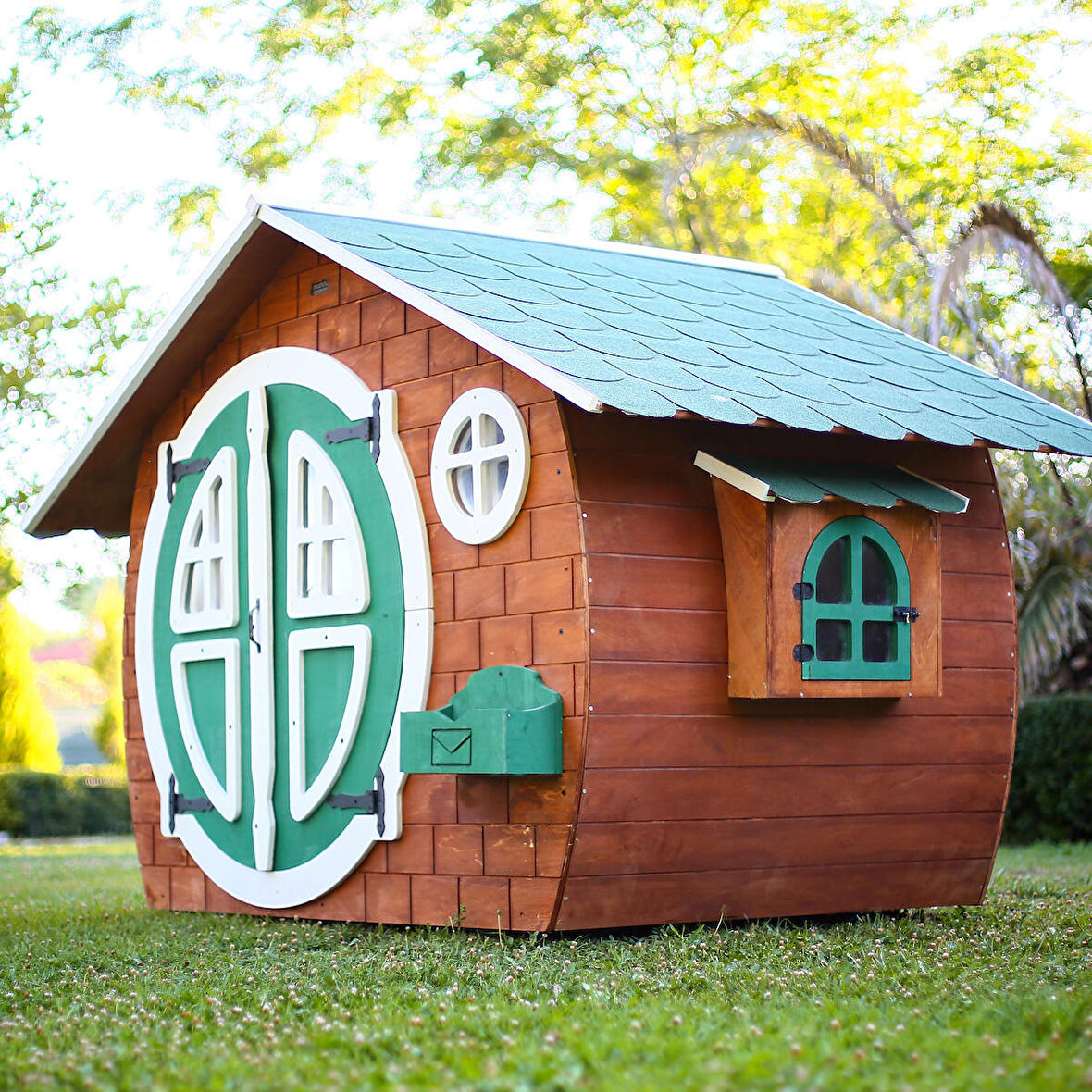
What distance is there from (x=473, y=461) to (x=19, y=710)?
646 inches

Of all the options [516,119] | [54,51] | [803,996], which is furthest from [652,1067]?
[516,119]

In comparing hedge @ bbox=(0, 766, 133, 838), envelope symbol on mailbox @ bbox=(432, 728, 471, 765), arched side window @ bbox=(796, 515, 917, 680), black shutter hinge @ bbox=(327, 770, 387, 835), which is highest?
arched side window @ bbox=(796, 515, 917, 680)

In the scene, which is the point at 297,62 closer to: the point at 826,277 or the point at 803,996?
the point at 826,277

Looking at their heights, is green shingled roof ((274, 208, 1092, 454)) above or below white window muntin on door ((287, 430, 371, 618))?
above

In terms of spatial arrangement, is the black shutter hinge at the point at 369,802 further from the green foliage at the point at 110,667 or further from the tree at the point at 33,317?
the green foliage at the point at 110,667

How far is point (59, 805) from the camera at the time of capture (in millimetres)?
19000

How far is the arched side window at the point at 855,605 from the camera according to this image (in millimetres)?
6383

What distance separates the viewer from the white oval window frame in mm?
Answer: 6469

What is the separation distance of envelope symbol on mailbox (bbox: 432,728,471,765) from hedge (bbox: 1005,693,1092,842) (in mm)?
7987

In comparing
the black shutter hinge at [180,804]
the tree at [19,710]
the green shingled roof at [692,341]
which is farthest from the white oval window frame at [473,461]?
the tree at [19,710]

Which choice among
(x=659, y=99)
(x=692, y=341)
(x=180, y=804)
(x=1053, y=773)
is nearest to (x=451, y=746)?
(x=692, y=341)

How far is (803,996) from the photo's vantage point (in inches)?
200

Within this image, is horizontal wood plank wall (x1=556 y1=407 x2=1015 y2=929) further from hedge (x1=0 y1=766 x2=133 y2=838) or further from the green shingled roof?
hedge (x1=0 y1=766 x2=133 y2=838)

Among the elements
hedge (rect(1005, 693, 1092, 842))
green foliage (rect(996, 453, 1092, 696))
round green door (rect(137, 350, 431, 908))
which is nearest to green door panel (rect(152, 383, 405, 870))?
round green door (rect(137, 350, 431, 908))
